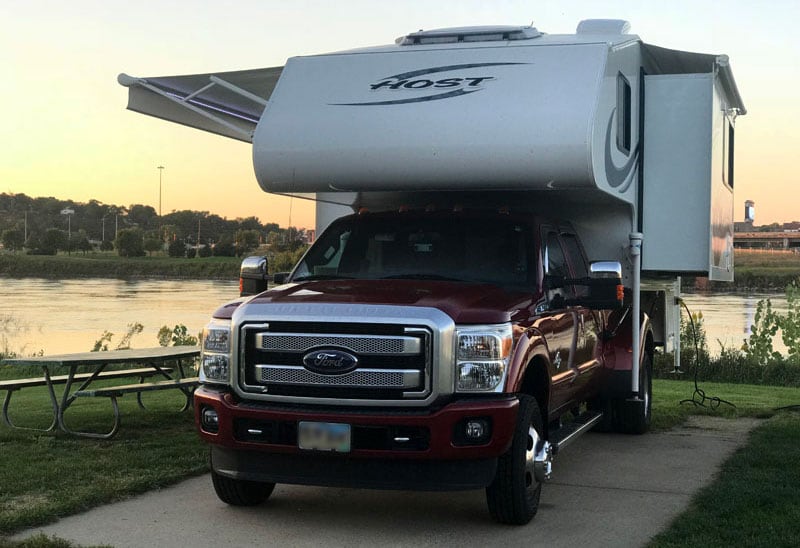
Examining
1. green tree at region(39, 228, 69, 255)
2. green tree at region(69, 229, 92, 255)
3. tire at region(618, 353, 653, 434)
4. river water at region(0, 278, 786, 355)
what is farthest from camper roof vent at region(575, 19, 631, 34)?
green tree at region(39, 228, 69, 255)

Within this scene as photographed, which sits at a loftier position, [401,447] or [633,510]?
[401,447]

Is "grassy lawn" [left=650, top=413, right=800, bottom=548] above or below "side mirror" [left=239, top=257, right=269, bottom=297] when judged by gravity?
below

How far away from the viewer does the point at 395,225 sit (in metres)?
7.36

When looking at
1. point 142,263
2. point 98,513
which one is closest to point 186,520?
point 98,513

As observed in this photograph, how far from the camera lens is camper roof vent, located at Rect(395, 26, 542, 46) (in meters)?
7.96

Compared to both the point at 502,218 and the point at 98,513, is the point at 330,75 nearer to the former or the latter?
the point at 502,218

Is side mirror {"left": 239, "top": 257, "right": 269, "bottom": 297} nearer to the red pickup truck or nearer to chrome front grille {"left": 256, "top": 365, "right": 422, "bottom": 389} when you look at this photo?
the red pickup truck

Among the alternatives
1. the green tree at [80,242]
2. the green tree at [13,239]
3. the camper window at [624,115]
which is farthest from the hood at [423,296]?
the green tree at [13,239]

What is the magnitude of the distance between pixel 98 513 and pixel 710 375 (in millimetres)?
11627

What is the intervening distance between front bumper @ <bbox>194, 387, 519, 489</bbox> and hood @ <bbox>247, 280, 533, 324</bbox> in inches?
19.4

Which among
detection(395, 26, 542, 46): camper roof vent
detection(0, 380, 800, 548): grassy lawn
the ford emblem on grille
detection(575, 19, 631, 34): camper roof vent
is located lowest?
detection(0, 380, 800, 548): grassy lawn

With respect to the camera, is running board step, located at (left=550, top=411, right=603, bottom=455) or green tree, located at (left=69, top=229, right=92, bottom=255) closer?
running board step, located at (left=550, top=411, right=603, bottom=455)

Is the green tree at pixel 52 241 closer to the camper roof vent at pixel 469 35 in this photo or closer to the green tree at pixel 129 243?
the green tree at pixel 129 243

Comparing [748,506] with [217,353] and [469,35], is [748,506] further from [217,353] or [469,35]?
[469,35]
